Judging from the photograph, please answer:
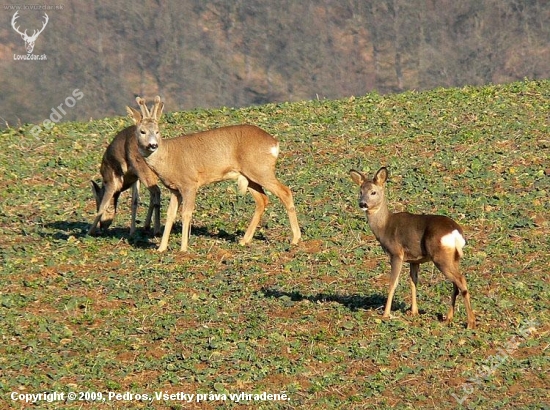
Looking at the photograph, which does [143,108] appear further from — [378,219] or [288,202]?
[378,219]

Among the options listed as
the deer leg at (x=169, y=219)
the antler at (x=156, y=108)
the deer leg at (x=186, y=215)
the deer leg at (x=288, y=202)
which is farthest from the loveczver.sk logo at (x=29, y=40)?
the deer leg at (x=288, y=202)

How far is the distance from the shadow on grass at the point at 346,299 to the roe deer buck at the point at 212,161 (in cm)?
187

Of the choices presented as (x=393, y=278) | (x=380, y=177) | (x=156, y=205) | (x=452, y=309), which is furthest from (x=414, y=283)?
(x=156, y=205)

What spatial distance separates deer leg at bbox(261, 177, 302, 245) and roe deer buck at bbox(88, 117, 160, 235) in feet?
5.24

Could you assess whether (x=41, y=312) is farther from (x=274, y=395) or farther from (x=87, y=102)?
(x=87, y=102)

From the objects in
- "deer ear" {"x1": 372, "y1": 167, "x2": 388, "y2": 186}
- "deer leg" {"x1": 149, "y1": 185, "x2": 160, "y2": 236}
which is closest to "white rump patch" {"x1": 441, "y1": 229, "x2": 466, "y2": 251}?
"deer ear" {"x1": 372, "y1": 167, "x2": 388, "y2": 186}

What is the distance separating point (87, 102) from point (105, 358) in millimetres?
38541

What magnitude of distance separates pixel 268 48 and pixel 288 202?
45.7m

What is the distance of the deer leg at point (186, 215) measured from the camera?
595 inches

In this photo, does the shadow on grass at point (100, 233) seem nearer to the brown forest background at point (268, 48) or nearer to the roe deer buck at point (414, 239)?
the roe deer buck at point (414, 239)

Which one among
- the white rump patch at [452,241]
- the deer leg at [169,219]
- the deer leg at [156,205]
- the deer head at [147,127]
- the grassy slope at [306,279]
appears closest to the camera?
the grassy slope at [306,279]

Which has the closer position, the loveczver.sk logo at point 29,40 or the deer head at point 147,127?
the deer head at point 147,127

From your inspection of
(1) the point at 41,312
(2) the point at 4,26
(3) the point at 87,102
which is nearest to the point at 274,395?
(1) the point at 41,312

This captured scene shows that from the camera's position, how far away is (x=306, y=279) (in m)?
14.0
